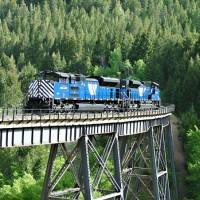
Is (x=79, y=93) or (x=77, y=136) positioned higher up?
(x=79, y=93)

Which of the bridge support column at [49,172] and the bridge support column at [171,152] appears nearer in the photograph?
the bridge support column at [49,172]

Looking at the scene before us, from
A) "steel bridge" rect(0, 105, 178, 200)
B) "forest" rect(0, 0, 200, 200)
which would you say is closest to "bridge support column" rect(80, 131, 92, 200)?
"steel bridge" rect(0, 105, 178, 200)

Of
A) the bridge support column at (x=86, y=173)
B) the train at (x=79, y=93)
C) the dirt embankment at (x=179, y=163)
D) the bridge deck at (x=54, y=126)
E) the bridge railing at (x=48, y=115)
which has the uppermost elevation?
the train at (x=79, y=93)

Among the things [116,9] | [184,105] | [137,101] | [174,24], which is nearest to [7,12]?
[116,9]

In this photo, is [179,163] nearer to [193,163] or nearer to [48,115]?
[193,163]

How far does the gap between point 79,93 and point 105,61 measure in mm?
69796

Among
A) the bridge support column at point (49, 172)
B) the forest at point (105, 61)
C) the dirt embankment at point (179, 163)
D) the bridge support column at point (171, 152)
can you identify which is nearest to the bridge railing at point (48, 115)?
the bridge support column at point (49, 172)

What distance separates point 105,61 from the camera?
348 ft

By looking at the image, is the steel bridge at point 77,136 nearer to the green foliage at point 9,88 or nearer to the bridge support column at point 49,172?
the bridge support column at point 49,172

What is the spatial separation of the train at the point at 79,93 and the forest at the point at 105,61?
6.69ft

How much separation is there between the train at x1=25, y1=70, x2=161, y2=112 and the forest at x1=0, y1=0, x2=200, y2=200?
80.3 inches

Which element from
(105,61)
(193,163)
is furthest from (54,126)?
(105,61)

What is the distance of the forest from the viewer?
167ft

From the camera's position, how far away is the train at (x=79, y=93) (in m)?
33.6
